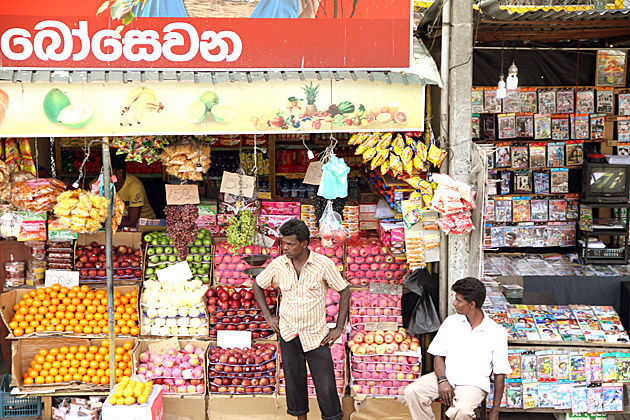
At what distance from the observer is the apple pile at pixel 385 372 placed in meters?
5.52

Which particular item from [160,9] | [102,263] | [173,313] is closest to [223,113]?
[160,9]

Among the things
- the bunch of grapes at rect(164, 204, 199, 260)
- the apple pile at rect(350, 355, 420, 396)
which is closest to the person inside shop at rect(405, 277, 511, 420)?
the apple pile at rect(350, 355, 420, 396)

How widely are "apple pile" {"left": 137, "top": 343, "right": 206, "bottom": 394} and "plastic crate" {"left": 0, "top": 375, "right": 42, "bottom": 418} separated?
1033 millimetres

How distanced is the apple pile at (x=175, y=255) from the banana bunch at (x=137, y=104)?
145cm

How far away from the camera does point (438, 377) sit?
4.84 meters

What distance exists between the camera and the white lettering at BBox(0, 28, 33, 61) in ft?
15.8

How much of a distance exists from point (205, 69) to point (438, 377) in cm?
294

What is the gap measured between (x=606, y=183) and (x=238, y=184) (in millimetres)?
4936

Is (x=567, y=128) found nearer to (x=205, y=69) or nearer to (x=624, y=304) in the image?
(x=624, y=304)

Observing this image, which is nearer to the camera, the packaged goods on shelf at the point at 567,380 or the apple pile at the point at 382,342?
the apple pile at the point at 382,342

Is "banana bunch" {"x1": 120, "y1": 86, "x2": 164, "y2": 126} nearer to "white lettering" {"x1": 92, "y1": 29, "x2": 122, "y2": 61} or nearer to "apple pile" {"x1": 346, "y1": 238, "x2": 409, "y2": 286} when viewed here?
"white lettering" {"x1": 92, "y1": 29, "x2": 122, "y2": 61}

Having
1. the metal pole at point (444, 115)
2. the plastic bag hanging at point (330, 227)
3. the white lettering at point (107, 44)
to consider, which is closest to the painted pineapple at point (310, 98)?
the plastic bag hanging at point (330, 227)

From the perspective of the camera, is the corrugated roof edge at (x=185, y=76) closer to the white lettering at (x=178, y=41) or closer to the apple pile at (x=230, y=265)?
the white lettering at (x=178, y=41)

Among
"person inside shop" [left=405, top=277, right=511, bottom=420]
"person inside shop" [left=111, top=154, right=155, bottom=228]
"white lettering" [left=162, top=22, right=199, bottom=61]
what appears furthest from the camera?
"person inside shop" [left=111, top=154, right=155, bottom=228]
